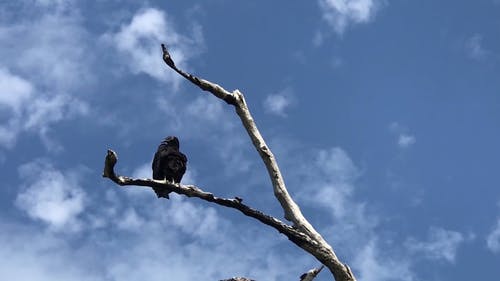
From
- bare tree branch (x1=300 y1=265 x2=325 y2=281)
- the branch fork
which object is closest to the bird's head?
the branch fork

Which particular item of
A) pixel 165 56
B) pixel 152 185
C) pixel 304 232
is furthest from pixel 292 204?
pixel 165 56

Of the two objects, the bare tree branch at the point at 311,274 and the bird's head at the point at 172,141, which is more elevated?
the bird's head at the point at 172,141

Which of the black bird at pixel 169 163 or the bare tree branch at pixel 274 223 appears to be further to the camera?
the black bird at pixel 169 163

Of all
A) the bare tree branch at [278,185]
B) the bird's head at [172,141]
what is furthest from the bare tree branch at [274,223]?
the bird's head at [172,141]

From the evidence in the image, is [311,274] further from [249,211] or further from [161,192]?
[161,192]

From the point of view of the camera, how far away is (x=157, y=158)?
42.2 feet

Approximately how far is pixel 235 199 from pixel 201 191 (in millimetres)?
610

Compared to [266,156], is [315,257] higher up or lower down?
lower down

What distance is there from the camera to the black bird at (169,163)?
1245 centimetres

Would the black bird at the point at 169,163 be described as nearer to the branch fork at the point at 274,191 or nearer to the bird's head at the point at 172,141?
the bird's head at the point at 172,141

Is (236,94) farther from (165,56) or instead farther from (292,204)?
(292,204)

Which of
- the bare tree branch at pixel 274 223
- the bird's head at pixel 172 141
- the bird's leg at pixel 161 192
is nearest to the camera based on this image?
the bare tree branch at pixel 274 223

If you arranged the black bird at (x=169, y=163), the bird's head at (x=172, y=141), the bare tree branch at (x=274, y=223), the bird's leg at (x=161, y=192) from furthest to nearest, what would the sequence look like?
1. the bird's head at (x=172, y=141)
2. the black bird at (x=169, y=163)
3. the bird's leg at (x=161, y=192)
4. the bare tree branch at (x=274, y=223)

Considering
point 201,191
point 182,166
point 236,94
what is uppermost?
point 236,94
